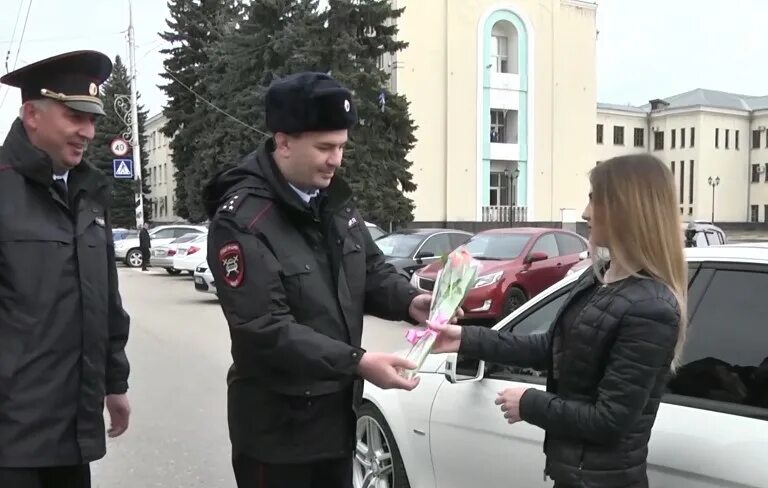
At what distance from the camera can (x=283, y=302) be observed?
2211mm

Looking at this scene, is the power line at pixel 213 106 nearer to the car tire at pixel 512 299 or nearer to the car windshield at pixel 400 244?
the car windshield at pixel 400 244

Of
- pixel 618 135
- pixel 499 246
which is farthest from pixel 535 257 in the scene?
pixel 618 135

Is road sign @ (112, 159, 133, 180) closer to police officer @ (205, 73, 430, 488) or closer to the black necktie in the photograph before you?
the black necktie

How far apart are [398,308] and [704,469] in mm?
1189

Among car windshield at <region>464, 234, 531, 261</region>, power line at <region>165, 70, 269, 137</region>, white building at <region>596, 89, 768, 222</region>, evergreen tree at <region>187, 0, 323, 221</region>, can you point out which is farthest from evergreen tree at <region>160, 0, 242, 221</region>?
white building at <region>596, 89, 768, 222</region>

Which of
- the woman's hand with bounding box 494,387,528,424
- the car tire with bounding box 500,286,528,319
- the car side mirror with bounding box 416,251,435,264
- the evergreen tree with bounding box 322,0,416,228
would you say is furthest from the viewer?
the evergreen tree with bounding box 322,0,416,228

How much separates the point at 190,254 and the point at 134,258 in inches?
315

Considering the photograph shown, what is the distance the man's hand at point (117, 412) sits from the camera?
287 cm

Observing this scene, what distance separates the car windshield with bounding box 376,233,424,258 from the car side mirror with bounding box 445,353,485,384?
39.1 ft

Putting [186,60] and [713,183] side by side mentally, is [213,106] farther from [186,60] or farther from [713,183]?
[713,183]

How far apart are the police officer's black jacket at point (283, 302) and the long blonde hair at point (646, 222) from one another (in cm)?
85

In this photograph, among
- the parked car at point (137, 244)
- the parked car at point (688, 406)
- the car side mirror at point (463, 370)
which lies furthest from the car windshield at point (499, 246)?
A: the parked car at point (137, 244)

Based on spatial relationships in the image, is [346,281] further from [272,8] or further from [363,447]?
[272,8]

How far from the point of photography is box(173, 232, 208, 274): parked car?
20.8 m
